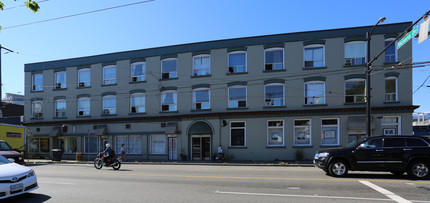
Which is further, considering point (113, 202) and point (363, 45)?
point (363, 45)

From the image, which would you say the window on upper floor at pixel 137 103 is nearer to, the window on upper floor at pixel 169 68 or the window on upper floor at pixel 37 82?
the window on upper floor at pixel 169 68

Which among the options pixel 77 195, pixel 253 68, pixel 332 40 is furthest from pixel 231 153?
pixel 77 195

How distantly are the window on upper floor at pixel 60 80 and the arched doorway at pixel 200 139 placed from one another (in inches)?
590

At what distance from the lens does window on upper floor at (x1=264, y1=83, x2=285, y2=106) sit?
22797 mm

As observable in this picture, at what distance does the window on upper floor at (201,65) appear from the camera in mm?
24672

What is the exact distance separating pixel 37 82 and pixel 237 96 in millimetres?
21931

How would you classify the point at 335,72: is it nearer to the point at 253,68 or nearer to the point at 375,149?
the point at 253,68

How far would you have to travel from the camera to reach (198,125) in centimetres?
2391

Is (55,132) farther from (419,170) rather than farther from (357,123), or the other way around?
(419,170)

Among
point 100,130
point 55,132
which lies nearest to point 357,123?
point 100,130

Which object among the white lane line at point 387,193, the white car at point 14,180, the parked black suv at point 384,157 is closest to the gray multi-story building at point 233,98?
the parked black suv at point 384,157

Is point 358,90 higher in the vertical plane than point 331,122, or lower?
higher

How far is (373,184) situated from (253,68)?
14.9m

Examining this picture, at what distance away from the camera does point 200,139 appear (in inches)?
952
